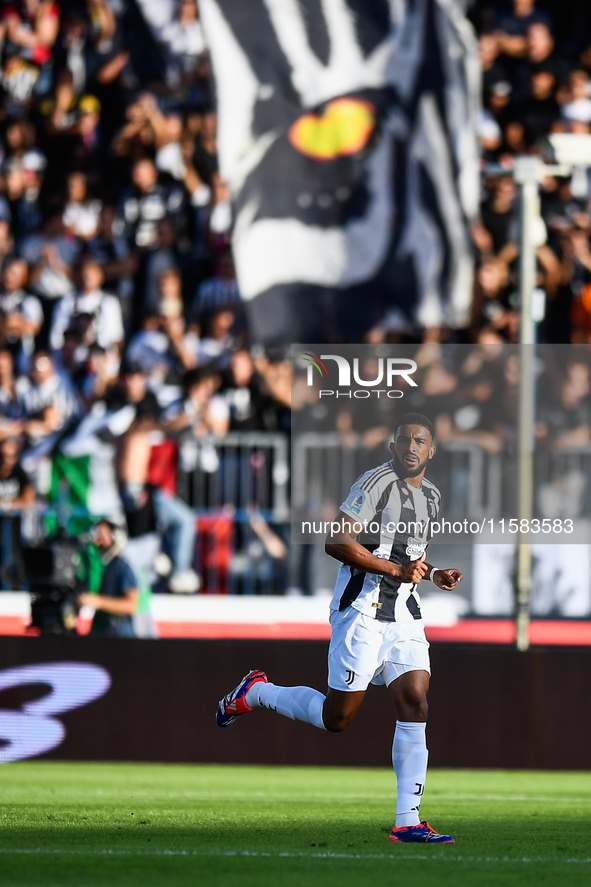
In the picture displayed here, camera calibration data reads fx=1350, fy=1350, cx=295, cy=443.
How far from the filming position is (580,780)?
8805mm

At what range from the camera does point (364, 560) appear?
5.82 m

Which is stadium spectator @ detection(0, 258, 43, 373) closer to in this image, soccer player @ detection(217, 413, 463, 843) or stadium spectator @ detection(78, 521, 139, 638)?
stadium spectator @ detection(78, 521, 139, 638)

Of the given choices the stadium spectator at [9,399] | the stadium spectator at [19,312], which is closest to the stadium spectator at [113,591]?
the stadium spectator at [9,399]

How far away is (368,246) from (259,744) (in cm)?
389

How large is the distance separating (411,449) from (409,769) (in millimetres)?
1387

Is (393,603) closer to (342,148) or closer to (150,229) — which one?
(342,148)

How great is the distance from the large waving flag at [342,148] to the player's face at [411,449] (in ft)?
14.2

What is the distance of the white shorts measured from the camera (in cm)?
591

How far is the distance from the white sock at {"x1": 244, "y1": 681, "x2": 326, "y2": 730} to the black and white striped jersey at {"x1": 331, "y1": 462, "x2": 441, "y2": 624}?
1.81ft

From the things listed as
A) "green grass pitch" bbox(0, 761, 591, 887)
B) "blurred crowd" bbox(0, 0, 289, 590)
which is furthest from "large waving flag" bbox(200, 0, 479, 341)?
"green grass pitch" bbox(0, 761, 591, 887)

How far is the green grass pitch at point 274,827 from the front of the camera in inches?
196

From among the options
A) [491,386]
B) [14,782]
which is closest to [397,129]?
[491,386]

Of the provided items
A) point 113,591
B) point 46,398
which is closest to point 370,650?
point 113,591

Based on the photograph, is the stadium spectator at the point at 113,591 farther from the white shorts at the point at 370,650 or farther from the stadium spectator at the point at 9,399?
the white shorts at the point at 370,650
